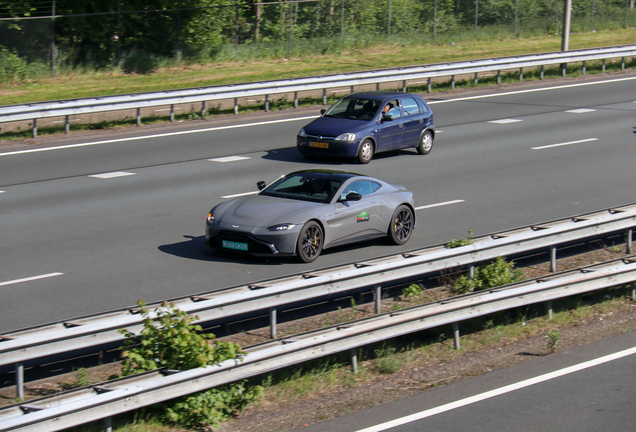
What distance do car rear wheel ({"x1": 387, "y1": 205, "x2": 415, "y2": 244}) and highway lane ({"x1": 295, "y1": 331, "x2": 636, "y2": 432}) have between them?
481 cm

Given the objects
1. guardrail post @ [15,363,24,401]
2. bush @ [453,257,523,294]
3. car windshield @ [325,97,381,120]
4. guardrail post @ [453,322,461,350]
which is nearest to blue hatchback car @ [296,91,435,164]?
car windshield @ [325,97,381,120]

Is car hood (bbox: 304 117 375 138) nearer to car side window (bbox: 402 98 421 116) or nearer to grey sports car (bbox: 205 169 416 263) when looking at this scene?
car side window (bbox: 402 98 421 116)

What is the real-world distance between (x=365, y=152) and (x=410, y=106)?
2.15 metres

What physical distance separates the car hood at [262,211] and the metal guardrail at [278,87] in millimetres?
11258

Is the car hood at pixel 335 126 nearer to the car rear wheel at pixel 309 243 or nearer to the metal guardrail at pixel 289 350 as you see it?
the car rear wheel at pixel 309 243

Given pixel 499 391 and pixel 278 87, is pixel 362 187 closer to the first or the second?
pixel 499 391

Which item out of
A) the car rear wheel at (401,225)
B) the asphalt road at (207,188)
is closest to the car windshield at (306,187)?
the asphalt road at (207,188)

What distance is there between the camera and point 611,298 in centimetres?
1093

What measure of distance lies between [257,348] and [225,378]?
0.47 m

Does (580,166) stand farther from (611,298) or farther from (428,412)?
(428,412)

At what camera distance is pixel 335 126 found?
19484mm

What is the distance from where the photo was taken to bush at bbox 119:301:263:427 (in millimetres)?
6957

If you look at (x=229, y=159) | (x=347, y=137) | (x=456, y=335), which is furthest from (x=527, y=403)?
(x=229, y=159)

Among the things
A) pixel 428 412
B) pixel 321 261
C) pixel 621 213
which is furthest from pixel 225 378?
pixel 621 213
